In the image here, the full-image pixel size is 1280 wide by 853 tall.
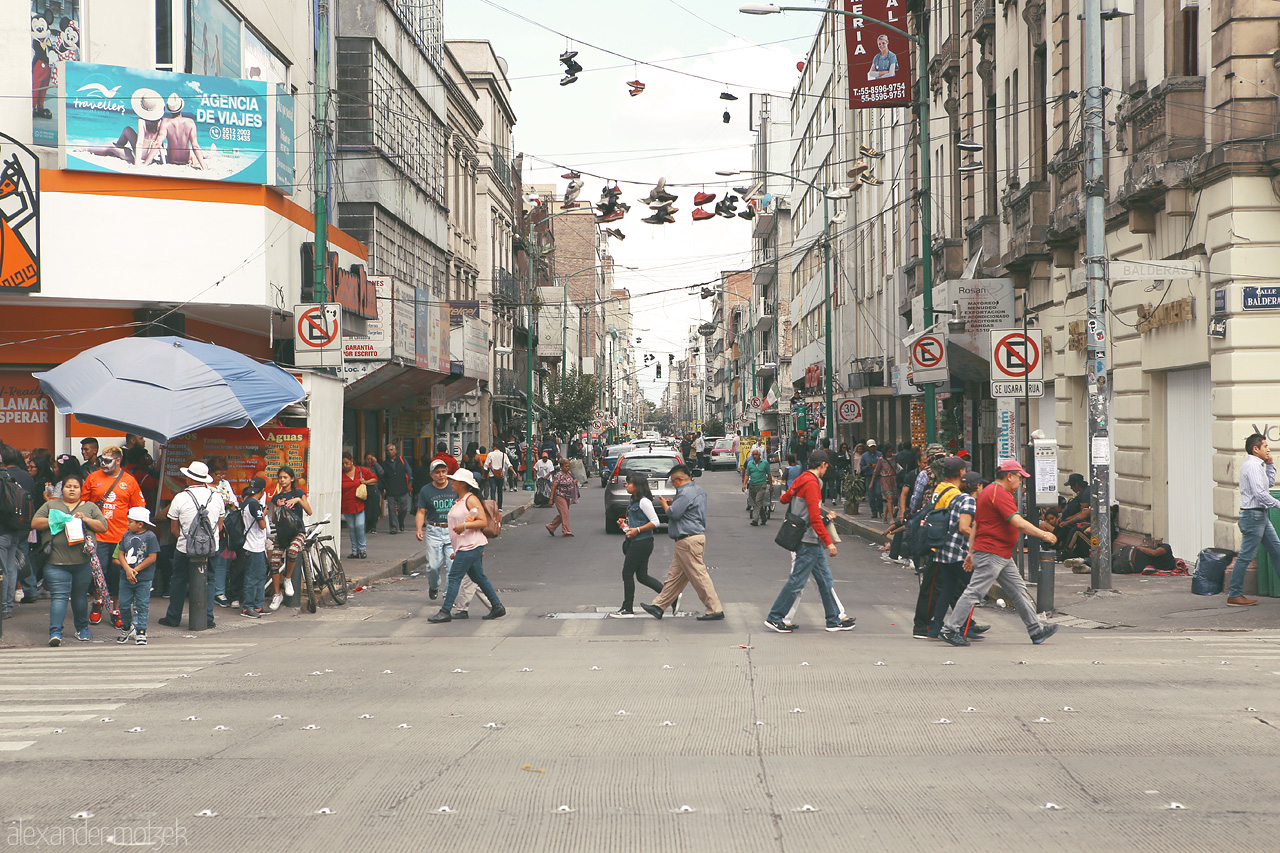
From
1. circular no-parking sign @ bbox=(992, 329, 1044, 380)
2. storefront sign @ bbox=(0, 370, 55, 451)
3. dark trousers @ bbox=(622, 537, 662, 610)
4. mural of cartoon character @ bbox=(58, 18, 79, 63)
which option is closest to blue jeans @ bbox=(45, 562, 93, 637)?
dark trousers @ bbox=(622, 537, 662, 610)

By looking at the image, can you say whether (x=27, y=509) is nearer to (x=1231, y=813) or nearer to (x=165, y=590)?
(x=165, y=590)

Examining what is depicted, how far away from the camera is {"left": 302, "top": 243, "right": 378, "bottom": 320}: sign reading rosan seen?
2152 centimetres

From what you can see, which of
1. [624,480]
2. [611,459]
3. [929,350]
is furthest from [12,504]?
[611,459]

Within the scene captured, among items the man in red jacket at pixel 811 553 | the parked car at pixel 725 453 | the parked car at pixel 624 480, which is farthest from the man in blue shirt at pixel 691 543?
the parked car at pixel 725 453

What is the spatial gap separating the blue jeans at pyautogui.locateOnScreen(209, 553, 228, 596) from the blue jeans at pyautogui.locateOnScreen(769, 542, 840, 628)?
6655 mm

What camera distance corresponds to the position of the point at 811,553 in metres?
12.5

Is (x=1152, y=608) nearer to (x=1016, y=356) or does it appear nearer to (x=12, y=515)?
(x=1016, y=356)

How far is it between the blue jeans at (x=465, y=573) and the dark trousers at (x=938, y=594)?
16.0 ft

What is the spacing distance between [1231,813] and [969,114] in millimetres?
25911

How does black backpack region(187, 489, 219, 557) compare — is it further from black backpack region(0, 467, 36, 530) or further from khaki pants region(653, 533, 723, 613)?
khaki pants region(653, 533, 723, 613)

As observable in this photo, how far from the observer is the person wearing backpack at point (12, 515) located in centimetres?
1259

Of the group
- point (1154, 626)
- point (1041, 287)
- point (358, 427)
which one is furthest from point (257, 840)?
point (358, 427)

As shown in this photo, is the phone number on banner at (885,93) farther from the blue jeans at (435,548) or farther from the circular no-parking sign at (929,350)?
the blue jeans at (435,548)

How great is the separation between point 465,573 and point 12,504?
4.82 metres
